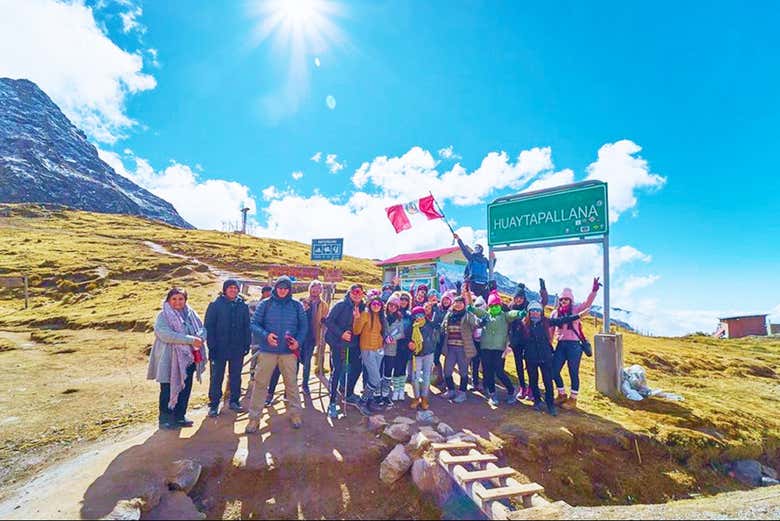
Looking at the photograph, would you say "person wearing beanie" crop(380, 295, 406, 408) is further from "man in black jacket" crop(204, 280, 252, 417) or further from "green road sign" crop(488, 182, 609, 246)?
"green road sign" crop(488, 182, 609, 246)

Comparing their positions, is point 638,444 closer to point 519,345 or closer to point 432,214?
point 519,345

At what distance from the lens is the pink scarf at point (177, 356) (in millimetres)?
5984

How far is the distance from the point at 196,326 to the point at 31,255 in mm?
63792

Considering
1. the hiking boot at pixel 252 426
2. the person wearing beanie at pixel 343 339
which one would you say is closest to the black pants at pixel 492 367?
the person wearing beanie at pixel 343 339

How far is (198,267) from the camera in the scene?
1721 inches

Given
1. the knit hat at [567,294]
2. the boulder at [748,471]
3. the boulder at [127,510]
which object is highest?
the knit hat at [567,294]

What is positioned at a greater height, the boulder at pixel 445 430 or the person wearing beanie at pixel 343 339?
the person wearing beanie at pixel 343 339

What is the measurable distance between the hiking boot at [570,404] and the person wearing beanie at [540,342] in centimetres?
42

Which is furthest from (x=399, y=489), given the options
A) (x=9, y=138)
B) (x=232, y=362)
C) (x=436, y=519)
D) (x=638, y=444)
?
(x=9, y=138)

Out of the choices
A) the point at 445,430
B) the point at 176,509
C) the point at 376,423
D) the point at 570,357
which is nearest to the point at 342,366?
the point at 376,423

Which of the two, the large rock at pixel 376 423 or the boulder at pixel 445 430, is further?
the large rock at pixel 376 423

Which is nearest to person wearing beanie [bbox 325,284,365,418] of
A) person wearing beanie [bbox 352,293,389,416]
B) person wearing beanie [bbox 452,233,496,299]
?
person wearing beanie [bbox 352,293,389,416]

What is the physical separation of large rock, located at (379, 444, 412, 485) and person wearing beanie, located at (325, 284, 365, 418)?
1865 mm

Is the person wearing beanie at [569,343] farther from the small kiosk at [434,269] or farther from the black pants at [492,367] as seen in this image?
the small kiosk at [434,269]
